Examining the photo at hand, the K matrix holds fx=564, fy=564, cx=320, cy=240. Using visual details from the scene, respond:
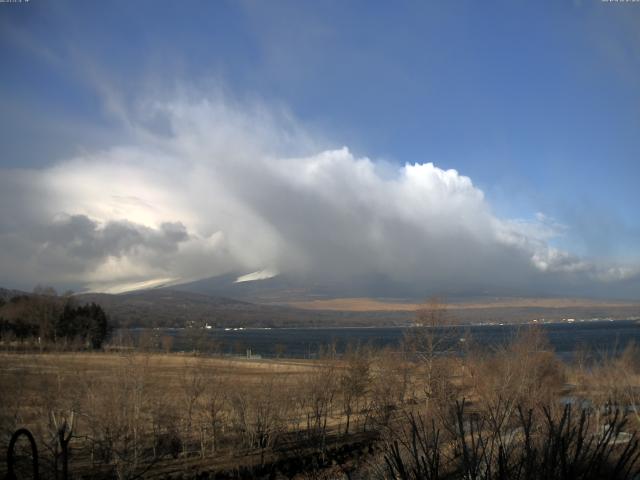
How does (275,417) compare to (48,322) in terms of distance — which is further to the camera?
(48,322)

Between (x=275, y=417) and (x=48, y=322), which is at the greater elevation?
(x=48, y=322)

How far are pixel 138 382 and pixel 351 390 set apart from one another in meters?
25.1

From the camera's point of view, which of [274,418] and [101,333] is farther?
[101,333]

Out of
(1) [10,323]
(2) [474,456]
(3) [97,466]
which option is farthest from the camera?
(1) [10,323]

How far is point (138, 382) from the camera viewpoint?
2755 centimetres

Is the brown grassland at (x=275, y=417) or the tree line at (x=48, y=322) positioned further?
the tree line at (x=48, y=322)

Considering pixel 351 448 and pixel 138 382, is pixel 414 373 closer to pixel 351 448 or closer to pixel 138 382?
pixel 351 448

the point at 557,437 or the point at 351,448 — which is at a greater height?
the point at 557,437

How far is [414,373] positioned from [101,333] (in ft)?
303

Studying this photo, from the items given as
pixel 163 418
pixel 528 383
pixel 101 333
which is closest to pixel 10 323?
pixel 101 333

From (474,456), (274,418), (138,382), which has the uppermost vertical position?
(474,456)

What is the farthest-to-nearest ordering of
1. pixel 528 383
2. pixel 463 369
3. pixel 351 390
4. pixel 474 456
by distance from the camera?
pixel 463 369, pixel 351 390, pixel 528 383, pixel 474 456

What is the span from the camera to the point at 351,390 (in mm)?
48969

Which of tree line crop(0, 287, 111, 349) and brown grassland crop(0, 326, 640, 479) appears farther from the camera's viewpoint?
tree line crop(0, 287, 111, 349)
